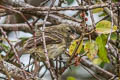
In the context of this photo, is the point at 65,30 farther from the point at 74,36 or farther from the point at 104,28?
the point at 104,28

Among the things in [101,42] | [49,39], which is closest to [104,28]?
[101,42]

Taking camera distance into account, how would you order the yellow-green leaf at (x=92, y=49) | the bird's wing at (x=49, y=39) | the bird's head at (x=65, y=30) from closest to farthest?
the yellow-green leaf at (x=92, y=49) < the bird's wing at (x=49, y=39) < the bird's head at (x=65, y=30)

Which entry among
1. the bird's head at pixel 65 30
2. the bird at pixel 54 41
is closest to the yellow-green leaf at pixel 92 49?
the bird at pixel 54 41

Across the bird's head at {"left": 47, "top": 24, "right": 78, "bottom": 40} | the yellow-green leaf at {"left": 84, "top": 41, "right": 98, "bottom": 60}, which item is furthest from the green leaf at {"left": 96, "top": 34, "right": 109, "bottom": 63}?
the bird's head at {"left": 47, "top": 24, "right": 78, "bottom": 40}

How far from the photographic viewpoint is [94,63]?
462cm

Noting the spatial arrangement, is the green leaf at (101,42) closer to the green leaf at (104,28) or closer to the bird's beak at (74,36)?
the green leaf at (104,28)

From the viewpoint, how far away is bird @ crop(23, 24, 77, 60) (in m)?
4.17

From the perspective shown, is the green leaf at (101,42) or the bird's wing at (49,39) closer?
the green leaf at (101,42)

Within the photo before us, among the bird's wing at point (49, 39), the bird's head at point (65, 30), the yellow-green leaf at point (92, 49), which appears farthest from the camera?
the bird's head at point (65, 30)

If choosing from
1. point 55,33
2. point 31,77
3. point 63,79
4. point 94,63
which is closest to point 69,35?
point 55,33

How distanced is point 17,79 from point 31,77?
38 centimetres

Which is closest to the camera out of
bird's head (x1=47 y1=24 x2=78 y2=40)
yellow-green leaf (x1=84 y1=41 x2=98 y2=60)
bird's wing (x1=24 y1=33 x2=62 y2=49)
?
yellow-green leaf (x1=84 y1=41 x2=98 y2=60)

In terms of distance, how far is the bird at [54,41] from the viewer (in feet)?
13.7

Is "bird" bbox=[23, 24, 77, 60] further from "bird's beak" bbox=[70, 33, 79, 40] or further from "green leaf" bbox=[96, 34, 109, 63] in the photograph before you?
"green leaf" bbox=[96, 34, 109, 63]
